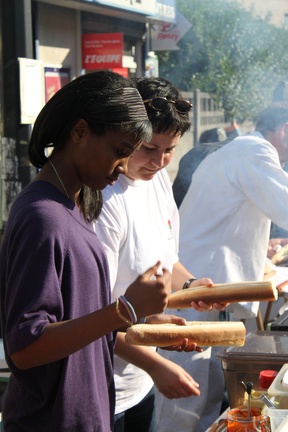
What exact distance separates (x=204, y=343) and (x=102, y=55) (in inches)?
272

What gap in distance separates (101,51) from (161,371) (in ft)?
22.2

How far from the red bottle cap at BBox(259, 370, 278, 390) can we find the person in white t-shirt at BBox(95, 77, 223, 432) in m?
0.32

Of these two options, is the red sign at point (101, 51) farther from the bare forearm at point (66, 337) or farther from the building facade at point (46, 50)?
the bare forearm at point (66, 337)

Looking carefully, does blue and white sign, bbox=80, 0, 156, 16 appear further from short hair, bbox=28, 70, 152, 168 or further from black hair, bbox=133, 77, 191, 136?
short hair, bbox=28, 70, 152, 168

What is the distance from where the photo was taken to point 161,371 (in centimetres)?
216

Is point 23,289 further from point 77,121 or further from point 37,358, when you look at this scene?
point 77,121

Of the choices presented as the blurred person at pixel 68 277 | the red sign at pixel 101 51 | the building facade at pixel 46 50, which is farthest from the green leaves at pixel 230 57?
the blurred person at pixel 68 277

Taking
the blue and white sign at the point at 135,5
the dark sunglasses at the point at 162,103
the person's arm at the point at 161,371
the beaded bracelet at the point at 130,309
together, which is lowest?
the person's arm at the point at 161,371

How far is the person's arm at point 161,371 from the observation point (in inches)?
84.3

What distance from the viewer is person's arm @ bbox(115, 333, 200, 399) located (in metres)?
2.14

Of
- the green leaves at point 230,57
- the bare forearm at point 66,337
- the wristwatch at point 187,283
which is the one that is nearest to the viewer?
the bare forearm at point 66,337

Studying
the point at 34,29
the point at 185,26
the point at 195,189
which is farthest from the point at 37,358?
the point at 185,26

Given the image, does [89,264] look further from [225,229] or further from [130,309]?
[225,229]

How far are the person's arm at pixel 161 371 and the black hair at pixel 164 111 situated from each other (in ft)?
2.12
